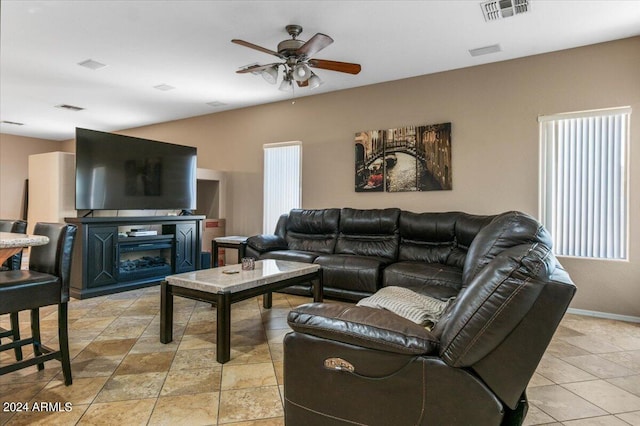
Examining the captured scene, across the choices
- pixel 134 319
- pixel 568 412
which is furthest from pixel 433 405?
pixel 134 319

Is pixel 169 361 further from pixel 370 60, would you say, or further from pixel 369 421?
pixel 370 60

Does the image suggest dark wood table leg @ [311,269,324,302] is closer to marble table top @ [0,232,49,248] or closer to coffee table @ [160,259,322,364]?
coffee table @ [160,259,322,364]

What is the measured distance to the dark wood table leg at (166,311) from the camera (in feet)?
9.47

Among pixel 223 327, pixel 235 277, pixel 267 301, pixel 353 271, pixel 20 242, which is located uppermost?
pixel 20 242

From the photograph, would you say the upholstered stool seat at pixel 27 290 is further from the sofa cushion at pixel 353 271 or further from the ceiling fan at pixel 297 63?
the sofa cushion at pixel 353 271

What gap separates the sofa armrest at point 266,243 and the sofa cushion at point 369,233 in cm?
77

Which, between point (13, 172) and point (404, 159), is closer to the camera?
point (404, 159)

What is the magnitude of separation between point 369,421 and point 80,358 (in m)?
2.29

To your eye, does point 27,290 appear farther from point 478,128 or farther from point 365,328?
point 478,128

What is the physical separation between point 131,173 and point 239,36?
260 centimetres

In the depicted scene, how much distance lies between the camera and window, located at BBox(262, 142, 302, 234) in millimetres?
5797

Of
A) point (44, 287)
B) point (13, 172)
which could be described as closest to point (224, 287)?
point (44, 287)

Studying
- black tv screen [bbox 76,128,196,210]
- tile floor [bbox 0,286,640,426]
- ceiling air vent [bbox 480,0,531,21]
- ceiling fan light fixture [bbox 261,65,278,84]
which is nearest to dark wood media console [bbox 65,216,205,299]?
black tv screen [bbox 76,128,196,210]

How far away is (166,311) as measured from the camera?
291 centimetres
